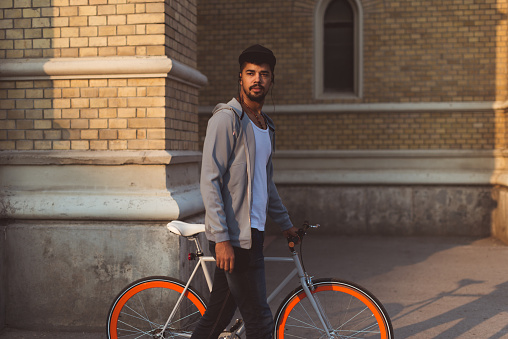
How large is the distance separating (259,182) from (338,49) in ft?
25.0

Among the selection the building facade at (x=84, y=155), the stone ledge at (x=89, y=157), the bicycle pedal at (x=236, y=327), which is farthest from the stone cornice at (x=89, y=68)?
the bicycle pedal at (x=236, y=327)

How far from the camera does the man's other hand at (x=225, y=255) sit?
2.96 meters

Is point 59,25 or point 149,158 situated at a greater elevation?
point 59,25

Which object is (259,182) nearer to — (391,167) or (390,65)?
(391,167)

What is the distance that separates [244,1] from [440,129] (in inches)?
157

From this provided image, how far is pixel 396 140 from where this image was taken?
9805 millimetres

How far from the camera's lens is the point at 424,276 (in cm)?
664

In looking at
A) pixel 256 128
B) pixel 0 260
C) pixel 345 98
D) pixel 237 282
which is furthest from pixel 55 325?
pixel 345 98

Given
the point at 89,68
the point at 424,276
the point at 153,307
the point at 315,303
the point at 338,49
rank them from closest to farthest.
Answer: the point at 315,303
the point at 153,307
the point at 89,68
the point at 424,276
the point at 338,49

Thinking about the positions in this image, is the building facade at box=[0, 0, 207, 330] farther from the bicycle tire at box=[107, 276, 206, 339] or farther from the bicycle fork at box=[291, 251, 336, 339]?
the bicycle fork at box=[291, 251, 336, 339]

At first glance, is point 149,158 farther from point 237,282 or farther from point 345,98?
point 345,98

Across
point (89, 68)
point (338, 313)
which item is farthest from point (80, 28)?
point (338, 313)

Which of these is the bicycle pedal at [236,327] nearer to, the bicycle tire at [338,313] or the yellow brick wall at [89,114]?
the bicycle tire at [338,313]

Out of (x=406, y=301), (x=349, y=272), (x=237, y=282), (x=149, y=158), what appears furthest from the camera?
(x=349, y=272)
